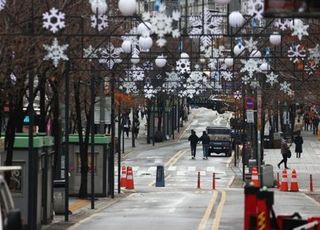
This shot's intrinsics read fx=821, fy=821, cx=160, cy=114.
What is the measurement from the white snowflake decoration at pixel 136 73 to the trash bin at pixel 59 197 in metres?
6.63

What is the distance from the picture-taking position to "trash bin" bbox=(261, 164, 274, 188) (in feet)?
122

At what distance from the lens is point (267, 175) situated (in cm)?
3775

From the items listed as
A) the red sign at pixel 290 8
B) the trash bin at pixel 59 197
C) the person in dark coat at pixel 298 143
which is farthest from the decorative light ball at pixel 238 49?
the person in dark coat at pixel 298 143

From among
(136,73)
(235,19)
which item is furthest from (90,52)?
(136,73)

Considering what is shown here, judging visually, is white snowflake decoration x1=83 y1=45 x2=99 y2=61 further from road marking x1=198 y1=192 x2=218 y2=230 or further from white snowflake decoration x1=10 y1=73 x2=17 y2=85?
road marking x1=198 y1=192 x2=218 y2=230

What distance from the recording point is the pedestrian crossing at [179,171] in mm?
48469

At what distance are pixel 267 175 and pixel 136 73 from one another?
851cm

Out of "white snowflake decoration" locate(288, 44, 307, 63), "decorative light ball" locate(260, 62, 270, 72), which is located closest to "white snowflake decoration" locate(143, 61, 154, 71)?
"decorative light ball" locate(260, 62, 270, 72)

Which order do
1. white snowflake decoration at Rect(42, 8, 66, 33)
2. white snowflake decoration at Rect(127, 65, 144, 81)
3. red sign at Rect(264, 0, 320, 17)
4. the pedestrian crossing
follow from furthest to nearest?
the pedestrian crossing
white snowflake decoration at Rect(127, 65, 144, 81)
white snowflake decoration at Rect(42, 8, 66, 33)
red sign at Rect(264, 0, 320, 17)

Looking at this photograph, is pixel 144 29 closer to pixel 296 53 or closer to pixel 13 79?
pixel 13 79

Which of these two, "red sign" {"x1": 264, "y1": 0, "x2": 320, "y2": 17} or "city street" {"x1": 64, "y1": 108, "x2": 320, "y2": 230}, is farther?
"city street" {"x1": 64, "y1": 108, "x2": 320, "y2": 230}

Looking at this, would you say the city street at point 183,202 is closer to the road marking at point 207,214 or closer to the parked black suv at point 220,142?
the road marking at point 207,214

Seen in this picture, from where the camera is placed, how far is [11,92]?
19.1 m

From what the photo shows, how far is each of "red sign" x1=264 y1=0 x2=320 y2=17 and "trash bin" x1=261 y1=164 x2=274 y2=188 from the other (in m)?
28.8
